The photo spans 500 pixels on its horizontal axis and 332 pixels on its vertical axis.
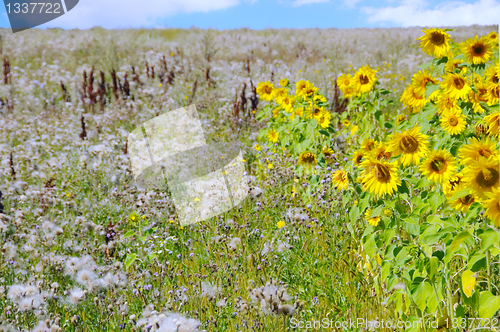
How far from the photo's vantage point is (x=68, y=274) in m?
2.51

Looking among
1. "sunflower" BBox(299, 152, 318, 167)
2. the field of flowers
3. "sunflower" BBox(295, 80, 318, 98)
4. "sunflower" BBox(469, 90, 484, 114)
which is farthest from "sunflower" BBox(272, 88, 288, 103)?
"sunflower" BBox(469, 90, 484, 114)

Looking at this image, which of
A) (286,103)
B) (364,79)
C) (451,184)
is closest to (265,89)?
(286,103)

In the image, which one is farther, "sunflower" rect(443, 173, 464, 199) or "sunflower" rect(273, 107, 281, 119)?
"sunflower" rect(273, 107, 281, 119)

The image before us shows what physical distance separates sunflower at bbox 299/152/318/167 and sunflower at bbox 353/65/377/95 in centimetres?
80

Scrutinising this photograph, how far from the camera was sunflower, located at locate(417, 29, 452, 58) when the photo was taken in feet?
8.30

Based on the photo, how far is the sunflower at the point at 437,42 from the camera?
2.53m

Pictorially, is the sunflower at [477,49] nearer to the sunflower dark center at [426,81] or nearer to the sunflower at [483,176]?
the sunflower dark center at [426,81]

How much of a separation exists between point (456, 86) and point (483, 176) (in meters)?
1.00

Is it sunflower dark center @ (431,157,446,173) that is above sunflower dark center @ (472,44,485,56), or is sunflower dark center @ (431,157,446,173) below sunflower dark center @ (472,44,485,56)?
below

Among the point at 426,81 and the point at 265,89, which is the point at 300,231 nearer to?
the point at 426,81

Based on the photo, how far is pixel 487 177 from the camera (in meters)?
1.37

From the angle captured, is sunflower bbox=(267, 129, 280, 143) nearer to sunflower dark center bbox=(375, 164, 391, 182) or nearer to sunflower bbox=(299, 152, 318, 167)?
sunflower bbox=(299, 152, 318, 167)

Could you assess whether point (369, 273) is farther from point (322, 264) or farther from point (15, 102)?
point (15, 102)

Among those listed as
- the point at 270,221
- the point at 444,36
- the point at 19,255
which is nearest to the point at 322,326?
the point at 270,221
